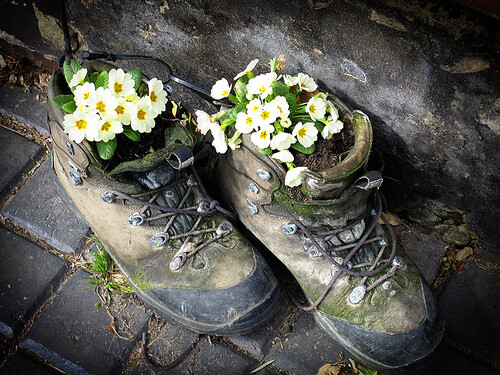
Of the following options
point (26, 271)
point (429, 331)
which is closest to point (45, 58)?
point (26, 271)

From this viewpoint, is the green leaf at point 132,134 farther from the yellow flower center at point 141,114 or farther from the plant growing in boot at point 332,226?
the plant growing in boot at point 332,226

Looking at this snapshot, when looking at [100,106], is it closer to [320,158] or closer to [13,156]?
[320,158]

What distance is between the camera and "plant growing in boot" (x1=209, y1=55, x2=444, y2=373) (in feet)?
5.97

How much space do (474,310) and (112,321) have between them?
5.28 ft

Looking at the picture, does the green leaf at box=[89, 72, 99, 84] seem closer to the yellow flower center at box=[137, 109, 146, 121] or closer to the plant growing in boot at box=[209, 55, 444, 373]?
the yellow flower center at box=[137, 109, 146, 121]

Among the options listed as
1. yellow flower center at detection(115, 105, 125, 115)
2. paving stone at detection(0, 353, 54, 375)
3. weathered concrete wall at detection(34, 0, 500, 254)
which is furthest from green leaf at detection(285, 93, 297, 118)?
paving stone at detection(0, 353, 54, 375)

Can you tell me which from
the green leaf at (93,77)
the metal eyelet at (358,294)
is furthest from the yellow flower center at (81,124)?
the metal eyelet at (358,294)

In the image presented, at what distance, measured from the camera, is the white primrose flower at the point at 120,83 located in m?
1.85

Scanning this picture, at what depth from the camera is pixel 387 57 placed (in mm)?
1953

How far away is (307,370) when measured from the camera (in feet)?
7.16

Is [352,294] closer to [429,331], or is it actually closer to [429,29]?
[429,331]

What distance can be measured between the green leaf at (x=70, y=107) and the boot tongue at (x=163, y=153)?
0.25 m

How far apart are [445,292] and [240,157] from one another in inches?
46.8

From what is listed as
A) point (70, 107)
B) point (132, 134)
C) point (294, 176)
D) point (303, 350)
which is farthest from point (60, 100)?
point (303, 350)
